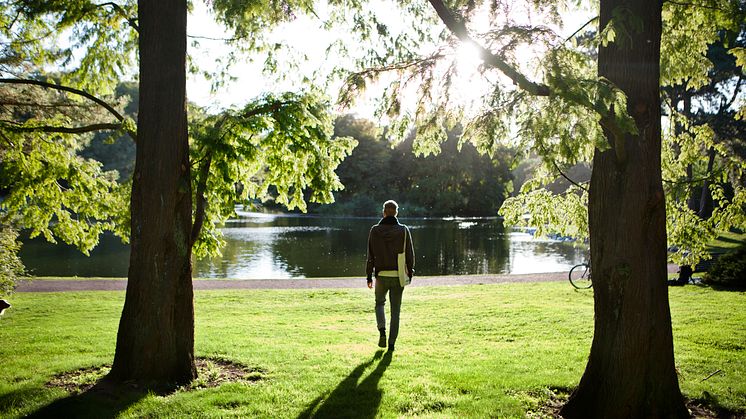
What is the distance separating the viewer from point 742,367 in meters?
6.35

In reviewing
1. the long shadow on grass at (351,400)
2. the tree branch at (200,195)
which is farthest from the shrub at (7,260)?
the long shadow on grass at (351,400)

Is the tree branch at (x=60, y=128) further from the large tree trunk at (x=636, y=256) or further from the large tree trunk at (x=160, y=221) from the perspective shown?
the large tree trunk at (x=636, y=256)

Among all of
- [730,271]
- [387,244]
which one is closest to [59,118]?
[387,244]

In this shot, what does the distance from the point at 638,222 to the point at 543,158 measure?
1254mm

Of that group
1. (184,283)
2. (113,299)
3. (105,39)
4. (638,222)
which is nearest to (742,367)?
(638,222)

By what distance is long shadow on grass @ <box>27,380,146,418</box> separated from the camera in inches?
181

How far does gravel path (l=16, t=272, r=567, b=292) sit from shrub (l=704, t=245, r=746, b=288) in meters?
4.04

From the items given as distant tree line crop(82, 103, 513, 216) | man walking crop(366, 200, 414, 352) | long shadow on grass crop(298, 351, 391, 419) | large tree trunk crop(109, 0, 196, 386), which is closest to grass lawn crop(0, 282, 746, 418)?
long shadow on grass crop(298, 351, 391, 419)

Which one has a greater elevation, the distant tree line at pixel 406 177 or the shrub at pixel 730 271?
the distant tree line at pixel 406 177

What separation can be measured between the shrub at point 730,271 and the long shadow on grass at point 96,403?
14631 mm

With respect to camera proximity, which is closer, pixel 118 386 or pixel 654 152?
pixel 654 152

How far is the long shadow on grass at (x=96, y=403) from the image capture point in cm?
459

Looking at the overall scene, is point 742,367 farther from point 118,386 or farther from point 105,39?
point 105,39

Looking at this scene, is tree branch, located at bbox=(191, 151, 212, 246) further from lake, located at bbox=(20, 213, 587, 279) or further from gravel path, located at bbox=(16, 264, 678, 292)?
lake, located at bbox=(20, 213, 587, 279)
